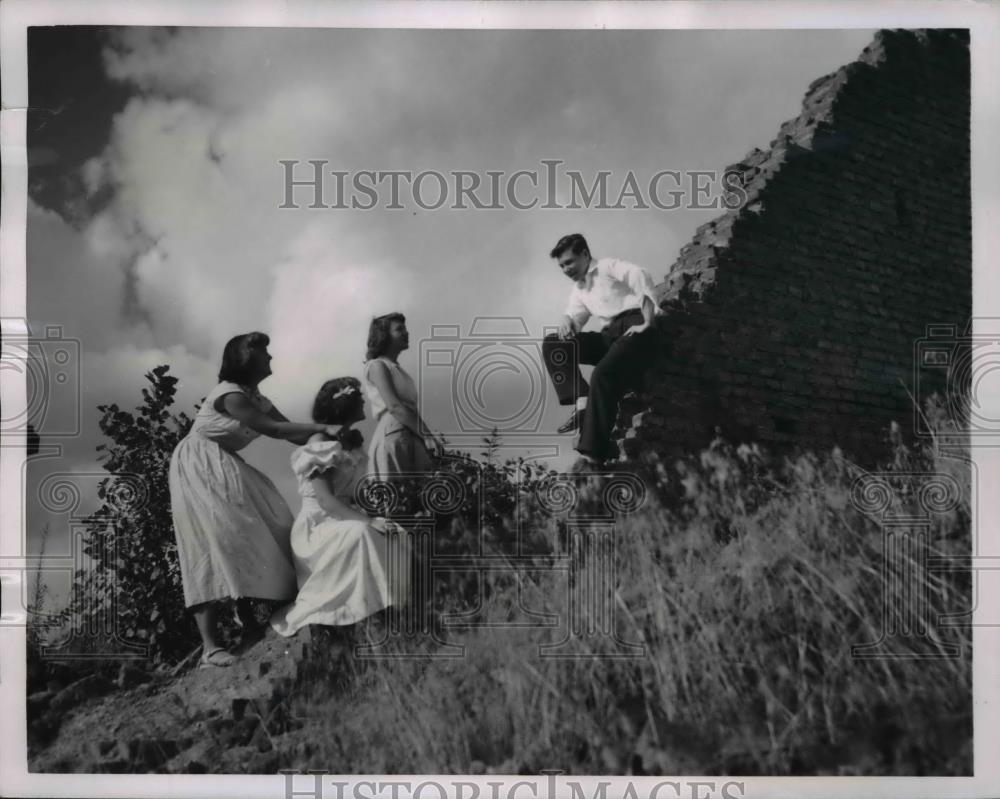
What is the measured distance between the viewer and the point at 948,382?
5.34m

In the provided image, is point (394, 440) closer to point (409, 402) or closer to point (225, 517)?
point (409, 402)

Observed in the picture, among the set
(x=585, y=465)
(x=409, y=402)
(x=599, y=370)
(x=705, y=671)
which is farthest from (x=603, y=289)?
(x=705, y=671)

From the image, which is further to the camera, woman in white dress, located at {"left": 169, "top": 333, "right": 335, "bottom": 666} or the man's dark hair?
the man's dark hair

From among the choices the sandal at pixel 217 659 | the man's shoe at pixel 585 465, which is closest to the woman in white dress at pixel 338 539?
the sandal at pixel 217 659

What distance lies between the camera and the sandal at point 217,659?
16.9ft

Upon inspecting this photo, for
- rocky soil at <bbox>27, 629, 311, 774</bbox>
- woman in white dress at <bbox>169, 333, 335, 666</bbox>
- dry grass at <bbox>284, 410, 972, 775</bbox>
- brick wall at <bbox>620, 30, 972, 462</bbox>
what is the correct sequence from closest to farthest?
1. dry grass at <bbox>284, 410, 972, 775</bbox>
2. rocky soil at <bbox>27, 629, 311, 774</bbox>
3. woman in white dress at <bbox>169, 333, 335, 666</bbox>
4. brick wall at <bbox>620, 30, 972, 462</bbox>

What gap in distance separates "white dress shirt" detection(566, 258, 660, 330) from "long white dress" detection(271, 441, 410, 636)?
130 centimetres

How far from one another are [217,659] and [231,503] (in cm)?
75

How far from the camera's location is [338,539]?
515cm

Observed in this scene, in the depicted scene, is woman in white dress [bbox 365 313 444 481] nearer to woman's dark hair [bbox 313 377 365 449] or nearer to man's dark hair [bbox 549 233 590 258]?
woman's dark hair [bbox 313 377 365 449]

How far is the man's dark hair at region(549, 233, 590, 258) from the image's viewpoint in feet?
17.3

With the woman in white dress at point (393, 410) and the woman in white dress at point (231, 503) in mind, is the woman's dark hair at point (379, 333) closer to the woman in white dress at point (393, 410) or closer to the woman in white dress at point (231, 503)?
the woman in white dress at point (393, 410)

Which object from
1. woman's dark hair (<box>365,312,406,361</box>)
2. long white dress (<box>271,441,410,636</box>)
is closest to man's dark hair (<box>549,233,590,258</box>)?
woman's dark hair (<box>365,312,406,361</box>)

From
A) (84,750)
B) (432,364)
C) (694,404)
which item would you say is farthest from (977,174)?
(84,750)
